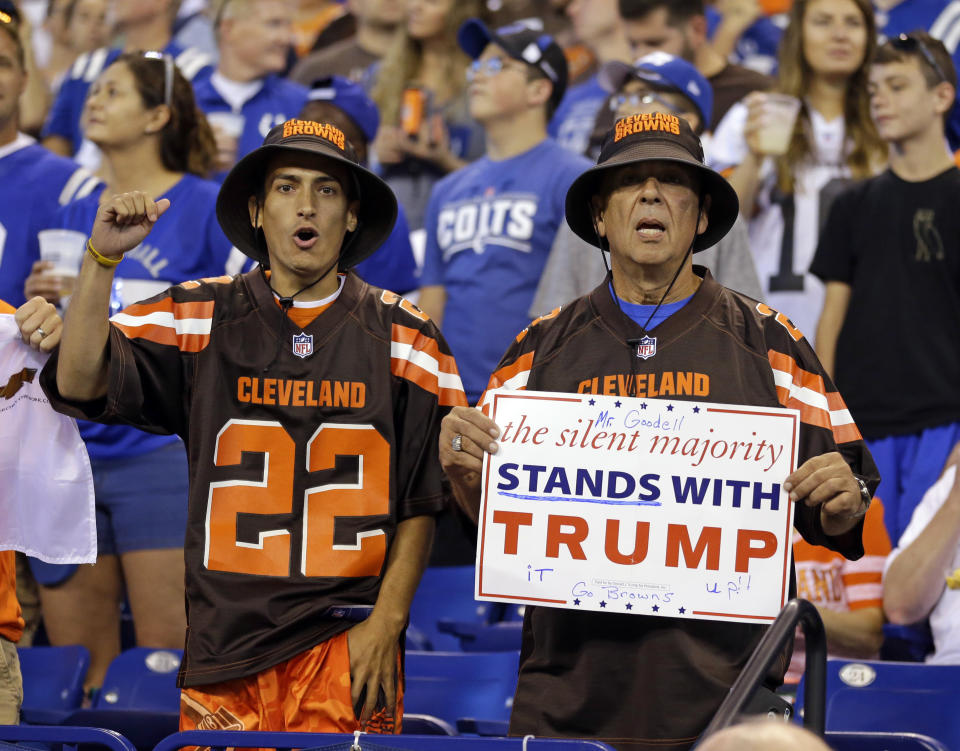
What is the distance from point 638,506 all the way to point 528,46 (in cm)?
378

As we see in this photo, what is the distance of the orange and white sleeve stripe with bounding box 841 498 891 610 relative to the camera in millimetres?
4979

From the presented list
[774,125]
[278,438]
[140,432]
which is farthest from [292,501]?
[774,125]

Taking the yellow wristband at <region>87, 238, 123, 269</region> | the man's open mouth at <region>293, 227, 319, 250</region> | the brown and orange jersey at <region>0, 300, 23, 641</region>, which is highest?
the man's open mouth at <region>293, 227, 319, 250</region>

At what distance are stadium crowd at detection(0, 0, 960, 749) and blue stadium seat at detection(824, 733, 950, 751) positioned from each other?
485 millimetres

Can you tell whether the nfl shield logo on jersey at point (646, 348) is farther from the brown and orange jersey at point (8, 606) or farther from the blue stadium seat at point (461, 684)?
the brown and orange jersey at point (8, 606)

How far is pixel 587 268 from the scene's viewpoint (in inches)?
219

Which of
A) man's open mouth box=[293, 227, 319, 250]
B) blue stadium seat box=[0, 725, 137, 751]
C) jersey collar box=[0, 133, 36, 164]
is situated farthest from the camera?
jersey collar box=[0, 133, 36, 164]

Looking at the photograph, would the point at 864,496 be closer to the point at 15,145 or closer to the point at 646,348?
the point at 646,348

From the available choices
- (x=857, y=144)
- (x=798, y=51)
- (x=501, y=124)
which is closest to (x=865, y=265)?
(x=857, y=144)

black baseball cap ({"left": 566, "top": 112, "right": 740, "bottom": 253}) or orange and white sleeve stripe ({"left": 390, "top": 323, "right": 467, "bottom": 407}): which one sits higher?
black baseball cap ({"left": 566, "top": 112, "right": 740, "bottom": 253})

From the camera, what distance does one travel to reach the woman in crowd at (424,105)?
7.29 metres

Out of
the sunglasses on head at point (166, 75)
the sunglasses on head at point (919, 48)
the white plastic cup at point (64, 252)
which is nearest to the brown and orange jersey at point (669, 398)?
the white plastic cup at point (64, 252)

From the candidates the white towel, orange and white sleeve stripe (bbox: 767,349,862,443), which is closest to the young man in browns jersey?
the white towel

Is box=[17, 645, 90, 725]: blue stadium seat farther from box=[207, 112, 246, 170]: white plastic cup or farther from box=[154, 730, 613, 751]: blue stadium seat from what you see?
box=[207, 112, 246, 170]: white plastic cup
